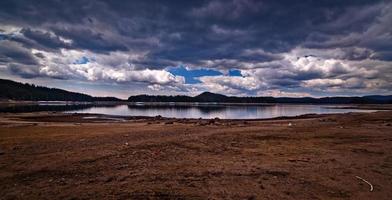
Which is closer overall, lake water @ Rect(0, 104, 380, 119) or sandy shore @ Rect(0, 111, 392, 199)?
sandy shore @ Rect(0, 111, 392, 199)

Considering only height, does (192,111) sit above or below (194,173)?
above

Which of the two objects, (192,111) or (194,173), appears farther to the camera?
(192,111)

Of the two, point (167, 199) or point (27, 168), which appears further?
point (27, 168)

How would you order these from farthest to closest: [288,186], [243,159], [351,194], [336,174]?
[243,159] → [336,174] → [288,186] → [351,194]

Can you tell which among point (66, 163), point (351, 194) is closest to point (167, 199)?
point (351, 194)

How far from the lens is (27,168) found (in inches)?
330

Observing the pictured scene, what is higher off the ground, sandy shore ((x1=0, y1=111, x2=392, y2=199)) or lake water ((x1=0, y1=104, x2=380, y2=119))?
lake water ((x1=0, y1=104, x2=380, y2=119))

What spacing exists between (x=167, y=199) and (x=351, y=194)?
14.3ft

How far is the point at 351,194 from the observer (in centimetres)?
618

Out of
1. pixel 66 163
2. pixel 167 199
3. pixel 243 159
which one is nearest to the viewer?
pixel 167 199

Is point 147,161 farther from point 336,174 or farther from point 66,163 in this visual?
point 336,174

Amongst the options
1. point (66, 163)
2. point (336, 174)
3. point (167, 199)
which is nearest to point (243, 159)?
point (336, 174)

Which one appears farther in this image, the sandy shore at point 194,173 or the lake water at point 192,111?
the lake water at point 192,111

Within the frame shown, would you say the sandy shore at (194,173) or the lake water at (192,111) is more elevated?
the lake water at (192,111)
